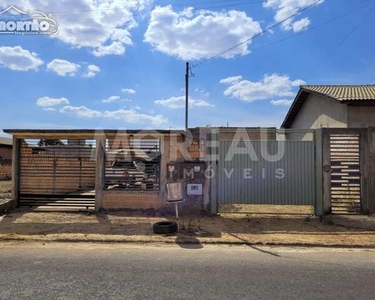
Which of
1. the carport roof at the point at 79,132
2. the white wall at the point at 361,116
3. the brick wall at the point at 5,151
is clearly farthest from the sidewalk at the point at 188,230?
the brick wall at the point at 5,151

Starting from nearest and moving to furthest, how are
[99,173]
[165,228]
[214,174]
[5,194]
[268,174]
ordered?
1. [165,228]
2. [268,174]
3. [214,174]
4. [99,173]
5. [5,194]

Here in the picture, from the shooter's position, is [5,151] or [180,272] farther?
[5,151]

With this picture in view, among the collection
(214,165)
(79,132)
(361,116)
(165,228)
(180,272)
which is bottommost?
Result: (180,272)

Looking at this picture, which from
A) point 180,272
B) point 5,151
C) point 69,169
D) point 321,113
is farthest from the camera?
point 5,151

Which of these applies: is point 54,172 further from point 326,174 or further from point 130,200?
point 326,174

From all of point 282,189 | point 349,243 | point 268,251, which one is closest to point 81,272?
point 268,251

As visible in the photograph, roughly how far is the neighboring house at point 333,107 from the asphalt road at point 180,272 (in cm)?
935

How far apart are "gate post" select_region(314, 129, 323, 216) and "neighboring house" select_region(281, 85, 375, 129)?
197 inches

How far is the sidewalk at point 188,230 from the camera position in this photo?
7402 mm

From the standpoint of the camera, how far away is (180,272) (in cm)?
518

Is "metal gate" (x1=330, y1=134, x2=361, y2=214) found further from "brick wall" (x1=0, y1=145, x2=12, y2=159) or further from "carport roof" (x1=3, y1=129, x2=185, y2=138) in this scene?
"brick wall" (x1=0, y1=145, x2=12, y2=159)

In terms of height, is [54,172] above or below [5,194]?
above

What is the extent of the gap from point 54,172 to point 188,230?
563cm

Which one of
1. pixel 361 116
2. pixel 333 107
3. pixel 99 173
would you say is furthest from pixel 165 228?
pixel 333 107
